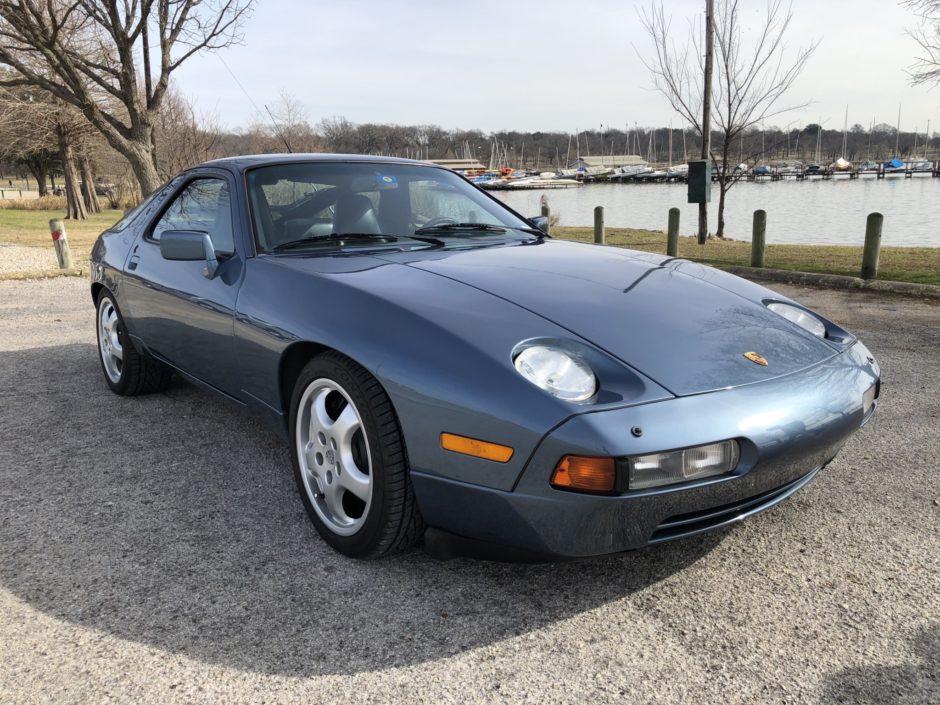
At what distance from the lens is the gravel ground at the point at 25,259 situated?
11.4 m

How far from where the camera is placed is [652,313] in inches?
96.3

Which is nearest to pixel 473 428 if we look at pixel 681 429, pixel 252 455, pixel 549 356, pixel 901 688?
pixel 549 356

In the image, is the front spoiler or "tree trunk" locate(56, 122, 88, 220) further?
"tree trunk" locate(56, 122, 88, 220)

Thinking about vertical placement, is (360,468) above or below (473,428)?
below

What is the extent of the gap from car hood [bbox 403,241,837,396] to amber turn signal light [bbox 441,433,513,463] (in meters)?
0.47

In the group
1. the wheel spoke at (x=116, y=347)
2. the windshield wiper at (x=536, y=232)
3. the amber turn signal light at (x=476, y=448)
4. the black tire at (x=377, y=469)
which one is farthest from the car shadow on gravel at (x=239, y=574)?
the windshield wiper at (x=536, y=232)

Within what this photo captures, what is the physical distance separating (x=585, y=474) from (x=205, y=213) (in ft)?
8.20

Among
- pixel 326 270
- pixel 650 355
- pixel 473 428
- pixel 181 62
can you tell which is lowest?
pixel 473 428

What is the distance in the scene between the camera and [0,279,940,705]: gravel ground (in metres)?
1.87

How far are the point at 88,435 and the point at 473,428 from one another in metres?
2.70

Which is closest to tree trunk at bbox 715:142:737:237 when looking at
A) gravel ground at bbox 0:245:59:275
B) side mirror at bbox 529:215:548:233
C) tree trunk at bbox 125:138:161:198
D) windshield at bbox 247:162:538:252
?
tree trunk at bbox 125:138:161:198

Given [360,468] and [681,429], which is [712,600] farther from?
[360,468]

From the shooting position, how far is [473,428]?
6.61ft

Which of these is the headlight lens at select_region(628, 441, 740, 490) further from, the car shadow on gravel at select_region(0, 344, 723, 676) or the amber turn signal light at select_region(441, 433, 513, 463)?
the car shadow on gravel at select_region(0, 344, 723, 676)
